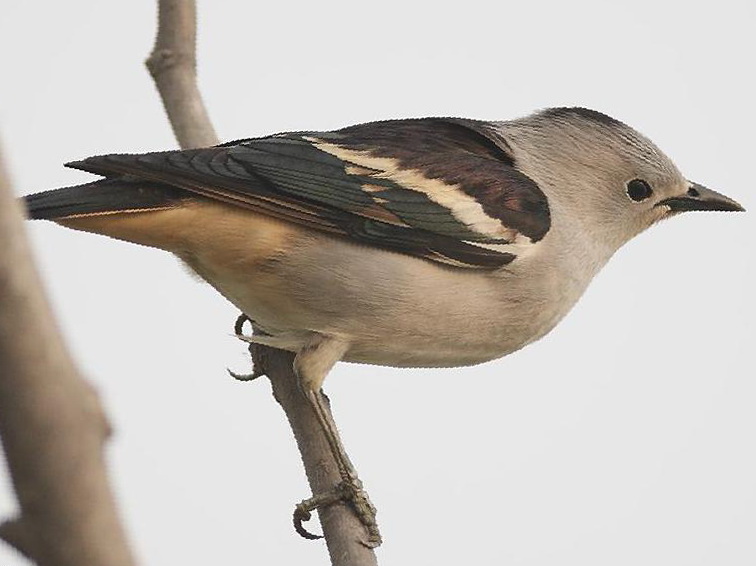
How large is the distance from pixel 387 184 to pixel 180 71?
1467 mm

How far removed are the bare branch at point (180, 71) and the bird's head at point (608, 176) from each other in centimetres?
167

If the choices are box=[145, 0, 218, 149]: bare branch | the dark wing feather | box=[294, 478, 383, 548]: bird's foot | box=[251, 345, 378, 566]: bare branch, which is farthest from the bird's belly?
box=[145, 0, 218, 149]: bare branch

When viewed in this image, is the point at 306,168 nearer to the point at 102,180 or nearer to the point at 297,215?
the point at 297,215

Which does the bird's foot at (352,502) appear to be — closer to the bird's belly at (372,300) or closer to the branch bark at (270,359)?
the branch bark at (270,359)

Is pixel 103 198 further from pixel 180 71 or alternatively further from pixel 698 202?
pixel 698 202

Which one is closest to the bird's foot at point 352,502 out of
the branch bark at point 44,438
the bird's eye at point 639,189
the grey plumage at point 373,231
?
the grey plumage at point 373,231

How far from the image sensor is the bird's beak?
625 centimetres

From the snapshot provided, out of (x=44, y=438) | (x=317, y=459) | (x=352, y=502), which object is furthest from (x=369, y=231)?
(x=44, y=438)

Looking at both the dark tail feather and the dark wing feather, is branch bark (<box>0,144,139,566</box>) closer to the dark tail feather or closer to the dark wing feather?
the dark tail feather

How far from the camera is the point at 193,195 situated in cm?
494

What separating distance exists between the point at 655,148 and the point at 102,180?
9.74ft

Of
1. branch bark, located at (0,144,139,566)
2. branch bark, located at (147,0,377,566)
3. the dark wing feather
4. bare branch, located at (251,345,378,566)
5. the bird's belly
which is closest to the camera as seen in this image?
branch bark, located at (0,144,139,566)

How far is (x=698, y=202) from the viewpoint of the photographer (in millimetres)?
6258

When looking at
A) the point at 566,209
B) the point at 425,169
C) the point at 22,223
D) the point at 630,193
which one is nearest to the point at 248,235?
the point at 425,169
